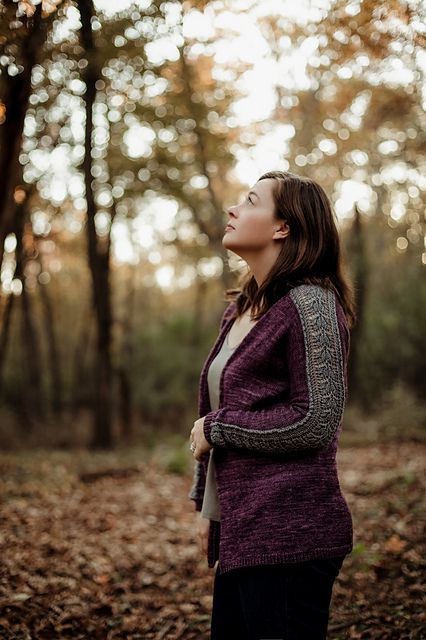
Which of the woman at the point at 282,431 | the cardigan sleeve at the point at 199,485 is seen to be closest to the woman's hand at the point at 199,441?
the woman at the point at 282,431

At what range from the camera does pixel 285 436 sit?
1.75 metres

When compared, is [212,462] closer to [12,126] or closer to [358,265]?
[12,126]

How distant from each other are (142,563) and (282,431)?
3.43 meters

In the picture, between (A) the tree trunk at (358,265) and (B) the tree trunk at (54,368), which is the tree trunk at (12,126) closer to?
(A) the tree trunk at (358,265)

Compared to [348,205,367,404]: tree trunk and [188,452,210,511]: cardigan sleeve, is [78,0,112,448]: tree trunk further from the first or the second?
[188,452,210,511]: cardigan sleeve

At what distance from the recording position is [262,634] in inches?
67.9

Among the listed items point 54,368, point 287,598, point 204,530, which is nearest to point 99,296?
point 54,368

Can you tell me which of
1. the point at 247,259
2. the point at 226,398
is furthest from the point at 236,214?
the point at 226,398

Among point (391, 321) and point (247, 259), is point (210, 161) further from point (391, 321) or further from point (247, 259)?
point (247, 259)

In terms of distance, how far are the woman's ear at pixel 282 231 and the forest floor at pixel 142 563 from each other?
93.9 inches

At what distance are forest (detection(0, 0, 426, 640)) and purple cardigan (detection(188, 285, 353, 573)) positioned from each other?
3.18 ft

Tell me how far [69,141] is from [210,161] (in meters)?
2.71

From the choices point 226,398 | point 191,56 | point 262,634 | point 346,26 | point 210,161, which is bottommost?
point 262,634

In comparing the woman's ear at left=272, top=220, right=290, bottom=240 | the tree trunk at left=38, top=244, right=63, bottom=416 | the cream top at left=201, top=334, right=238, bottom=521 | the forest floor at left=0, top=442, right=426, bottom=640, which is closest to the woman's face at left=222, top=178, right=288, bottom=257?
the woman's ear at left=272, top=220, right=290, bottom=240
